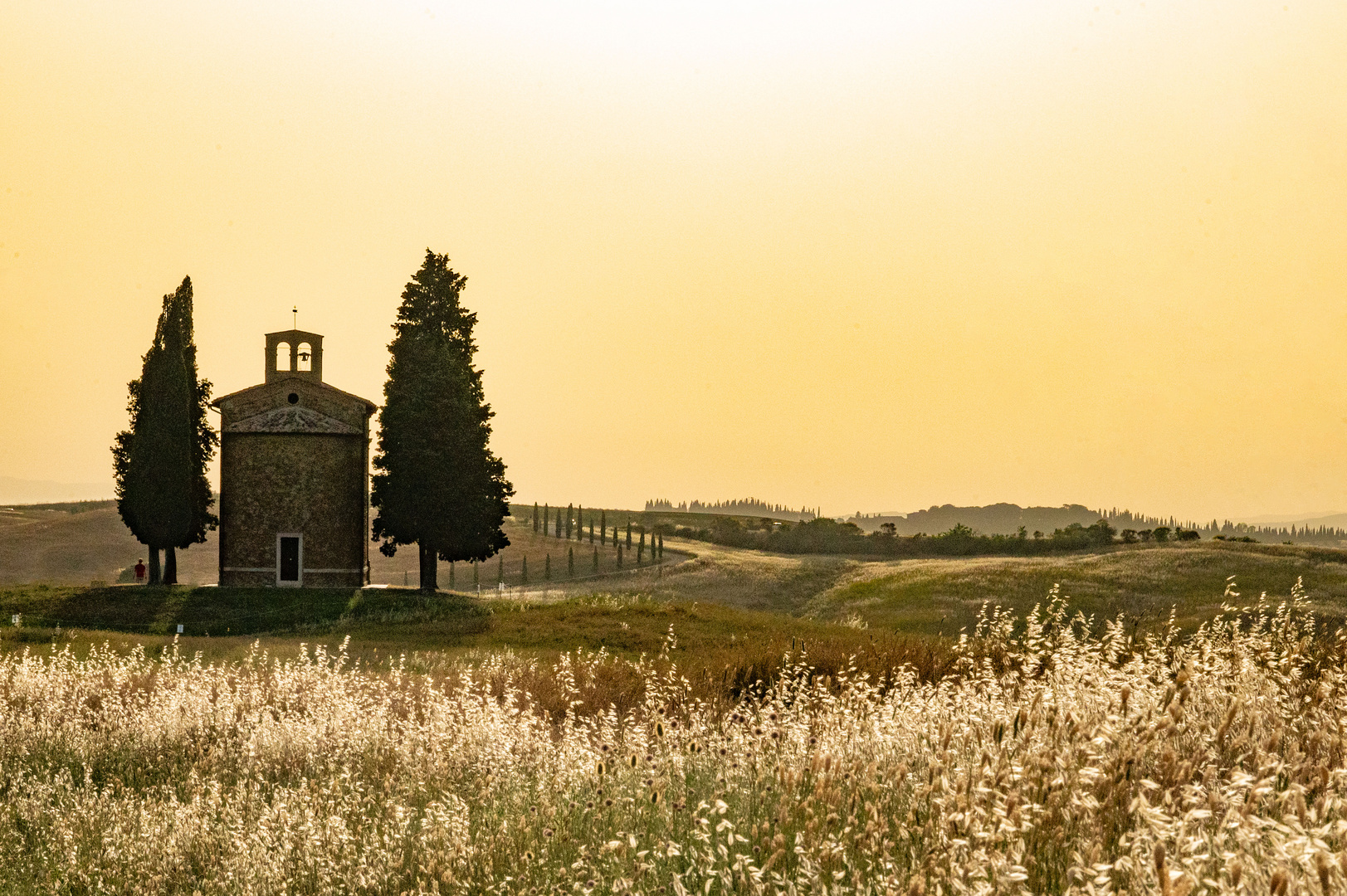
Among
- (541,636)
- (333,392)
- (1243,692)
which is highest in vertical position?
(333,392)

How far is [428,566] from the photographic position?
4291 centimetres

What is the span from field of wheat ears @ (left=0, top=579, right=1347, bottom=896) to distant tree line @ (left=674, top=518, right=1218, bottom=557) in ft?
154

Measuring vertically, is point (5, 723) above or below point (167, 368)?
below

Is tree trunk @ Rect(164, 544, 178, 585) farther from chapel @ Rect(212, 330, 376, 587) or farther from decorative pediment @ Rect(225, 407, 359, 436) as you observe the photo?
decorative pediment @ Rect(225, 407, 359, 436)

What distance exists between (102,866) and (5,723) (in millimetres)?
4543

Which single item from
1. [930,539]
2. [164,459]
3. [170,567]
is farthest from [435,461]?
[930,539]

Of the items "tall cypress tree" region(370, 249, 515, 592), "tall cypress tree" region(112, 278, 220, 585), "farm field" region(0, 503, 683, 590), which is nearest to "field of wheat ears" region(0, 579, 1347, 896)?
"tall cypress tree" region(370, 249, 515, 592)

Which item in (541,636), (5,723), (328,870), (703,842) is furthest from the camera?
(541,636)

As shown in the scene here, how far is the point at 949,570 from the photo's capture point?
44.2 metres

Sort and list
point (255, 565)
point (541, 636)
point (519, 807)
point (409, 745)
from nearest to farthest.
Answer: point (519, 807) < point (409, 745) < point (541, 636) < point (255, 565)

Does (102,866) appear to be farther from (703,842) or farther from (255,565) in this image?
(255,565)

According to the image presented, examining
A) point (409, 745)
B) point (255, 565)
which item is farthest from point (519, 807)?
point (255, 565)

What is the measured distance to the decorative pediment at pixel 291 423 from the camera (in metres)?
42.9

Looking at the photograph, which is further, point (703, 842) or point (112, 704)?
point (112, 704)
